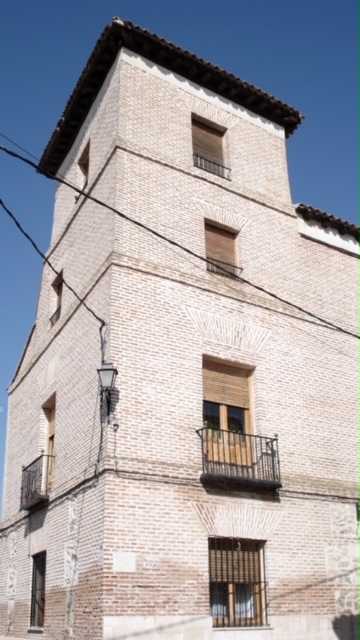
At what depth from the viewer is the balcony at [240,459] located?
11.0 meters

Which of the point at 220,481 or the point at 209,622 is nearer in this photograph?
the point at 209,622

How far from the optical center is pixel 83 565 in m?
10.3

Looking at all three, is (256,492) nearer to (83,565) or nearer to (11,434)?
(83,565)

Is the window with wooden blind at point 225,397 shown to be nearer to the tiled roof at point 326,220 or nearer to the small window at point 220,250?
the small window at point 220,250

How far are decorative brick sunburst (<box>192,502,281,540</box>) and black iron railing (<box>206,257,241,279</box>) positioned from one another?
420cm

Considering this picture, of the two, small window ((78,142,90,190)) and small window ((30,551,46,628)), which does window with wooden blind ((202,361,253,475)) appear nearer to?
small window ((30,551,46,628))

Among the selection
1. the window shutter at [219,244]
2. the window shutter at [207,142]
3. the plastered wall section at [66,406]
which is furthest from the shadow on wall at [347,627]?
the window shutter at [207,142]

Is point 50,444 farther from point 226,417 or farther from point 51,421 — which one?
point 226,417

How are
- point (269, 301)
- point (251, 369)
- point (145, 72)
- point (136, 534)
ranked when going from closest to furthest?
point (136, 534)
point (251, 369)
point (269, 301)
point (145, 72)

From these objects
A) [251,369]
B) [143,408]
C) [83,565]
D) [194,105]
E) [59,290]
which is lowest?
[83,565]

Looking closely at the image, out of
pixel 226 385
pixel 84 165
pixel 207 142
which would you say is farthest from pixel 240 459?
pixel 84 165

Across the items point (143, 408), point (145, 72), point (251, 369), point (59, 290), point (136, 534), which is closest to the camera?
point (136, 534)

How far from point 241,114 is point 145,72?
98.2 inches

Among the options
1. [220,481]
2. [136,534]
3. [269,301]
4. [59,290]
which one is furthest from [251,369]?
[59,290]
